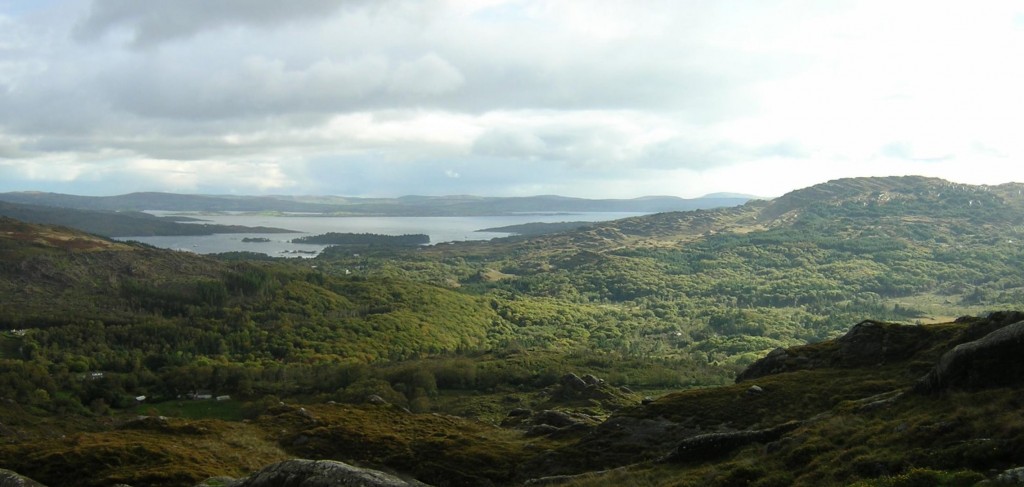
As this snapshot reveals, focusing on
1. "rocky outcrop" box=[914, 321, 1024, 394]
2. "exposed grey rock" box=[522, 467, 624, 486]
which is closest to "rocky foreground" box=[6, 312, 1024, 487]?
"rocky outcrop" box=[914, 321, 1024, 394]

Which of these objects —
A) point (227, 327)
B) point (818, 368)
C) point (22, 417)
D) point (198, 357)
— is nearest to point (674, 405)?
point (818, 368)

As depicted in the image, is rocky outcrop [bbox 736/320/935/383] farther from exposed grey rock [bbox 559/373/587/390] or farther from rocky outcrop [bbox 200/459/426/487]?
exposed grey rock [bbox 559/373/587/390]

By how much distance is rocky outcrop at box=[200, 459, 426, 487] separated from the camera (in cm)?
2606

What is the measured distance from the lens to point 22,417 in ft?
326

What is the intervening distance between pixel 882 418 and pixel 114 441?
5187 centimetres

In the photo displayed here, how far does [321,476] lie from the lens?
26.7m

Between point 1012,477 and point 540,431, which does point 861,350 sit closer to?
point 540,431

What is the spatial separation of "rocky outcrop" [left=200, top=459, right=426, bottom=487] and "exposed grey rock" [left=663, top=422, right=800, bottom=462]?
43.8 ft

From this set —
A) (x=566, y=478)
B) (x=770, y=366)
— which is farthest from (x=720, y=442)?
(x=770, y=366)

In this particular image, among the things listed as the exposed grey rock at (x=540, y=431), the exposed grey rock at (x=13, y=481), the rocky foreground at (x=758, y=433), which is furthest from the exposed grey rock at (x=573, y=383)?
the exposed grey rock at (x=13, y=481)

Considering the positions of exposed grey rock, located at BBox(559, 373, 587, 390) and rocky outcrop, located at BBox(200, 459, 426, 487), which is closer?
rocky outcrop, located at BBox(200, 459, 426, 487)

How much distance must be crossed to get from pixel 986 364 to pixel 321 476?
28.1m

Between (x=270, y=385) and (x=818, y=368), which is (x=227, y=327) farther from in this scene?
(x=818, y=368)

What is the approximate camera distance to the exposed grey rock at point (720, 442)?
98.3 feet
